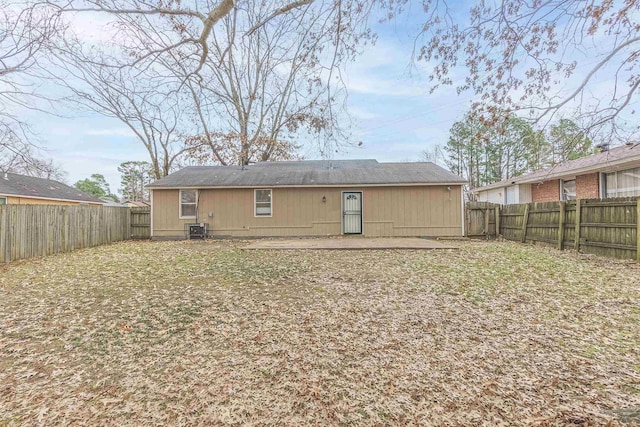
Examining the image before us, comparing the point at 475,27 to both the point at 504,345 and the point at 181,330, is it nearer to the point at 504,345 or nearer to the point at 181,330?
the point at 504,345

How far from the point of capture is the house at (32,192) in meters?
13.9

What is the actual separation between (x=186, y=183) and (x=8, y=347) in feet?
32.1

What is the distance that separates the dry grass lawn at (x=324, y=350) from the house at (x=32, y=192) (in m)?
12.8

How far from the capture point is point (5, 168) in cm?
544

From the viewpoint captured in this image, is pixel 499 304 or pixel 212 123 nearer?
pixel 499 304

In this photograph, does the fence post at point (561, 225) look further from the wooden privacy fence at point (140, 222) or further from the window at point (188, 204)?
the wooden privacy fence at point (140, 222)

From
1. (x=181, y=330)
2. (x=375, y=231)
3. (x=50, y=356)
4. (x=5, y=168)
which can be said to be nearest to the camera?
(x=50, y=356)

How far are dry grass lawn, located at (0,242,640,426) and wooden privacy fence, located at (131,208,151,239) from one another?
7.37 meters

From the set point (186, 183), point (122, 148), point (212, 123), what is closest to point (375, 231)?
point (186, 183)

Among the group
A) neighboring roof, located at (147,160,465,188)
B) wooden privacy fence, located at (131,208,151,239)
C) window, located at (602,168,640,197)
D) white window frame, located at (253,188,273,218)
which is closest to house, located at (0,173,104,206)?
wooden privacy fence, located at (131,208,151,239)

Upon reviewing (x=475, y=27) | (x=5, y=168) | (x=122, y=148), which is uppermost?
(x=122, y=148)

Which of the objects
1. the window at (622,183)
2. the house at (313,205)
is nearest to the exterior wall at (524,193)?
the window at (622,183)

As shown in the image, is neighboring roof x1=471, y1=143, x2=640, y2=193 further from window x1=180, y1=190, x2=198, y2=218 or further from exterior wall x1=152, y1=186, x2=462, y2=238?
window x1=180, y1=190, x2=198, y2=218

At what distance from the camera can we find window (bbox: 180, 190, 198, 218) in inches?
464
